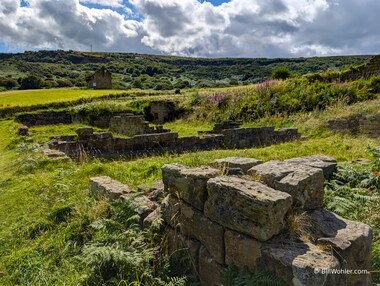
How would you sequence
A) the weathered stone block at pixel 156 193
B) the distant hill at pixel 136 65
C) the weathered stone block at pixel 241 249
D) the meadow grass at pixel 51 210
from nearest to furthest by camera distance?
the weathered stone block at pixel 241 249, the meadow grass at pixel 51 210, the weathered stone block at pixel 156 193, the distant hill at pixel 136 65

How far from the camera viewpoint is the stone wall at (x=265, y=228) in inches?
122

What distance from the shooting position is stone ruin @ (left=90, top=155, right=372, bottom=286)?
309 cm

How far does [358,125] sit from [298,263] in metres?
13.0

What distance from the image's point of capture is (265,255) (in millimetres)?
3191

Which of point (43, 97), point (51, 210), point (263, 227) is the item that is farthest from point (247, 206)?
point (43, 97)

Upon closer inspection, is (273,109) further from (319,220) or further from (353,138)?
(319,220)

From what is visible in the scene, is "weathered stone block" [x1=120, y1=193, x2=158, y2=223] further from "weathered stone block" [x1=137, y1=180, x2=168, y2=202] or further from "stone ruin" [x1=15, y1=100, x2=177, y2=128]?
"stone ruin" [x1=15, y1=100, x2=177, y2=128]

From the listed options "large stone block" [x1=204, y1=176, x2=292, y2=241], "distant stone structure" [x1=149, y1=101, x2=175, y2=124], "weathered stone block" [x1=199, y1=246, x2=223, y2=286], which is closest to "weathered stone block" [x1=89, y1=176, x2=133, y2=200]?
"weathered stone block" [x1=199, y1=246, x2=223, y2=286]

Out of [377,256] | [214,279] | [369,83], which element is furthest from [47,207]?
[369,83]

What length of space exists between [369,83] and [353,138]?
8.66 m

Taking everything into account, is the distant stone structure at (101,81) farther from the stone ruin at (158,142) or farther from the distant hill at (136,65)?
the distant hill at (136,65)

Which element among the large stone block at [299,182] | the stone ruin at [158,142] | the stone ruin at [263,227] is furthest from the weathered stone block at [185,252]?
the stone ruin at [158,142]

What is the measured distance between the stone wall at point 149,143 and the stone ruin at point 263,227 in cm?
708

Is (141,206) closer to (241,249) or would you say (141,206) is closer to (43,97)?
(241,249)
